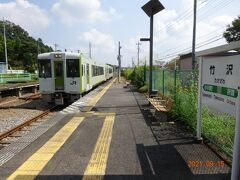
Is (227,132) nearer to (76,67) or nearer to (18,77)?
(76,67)

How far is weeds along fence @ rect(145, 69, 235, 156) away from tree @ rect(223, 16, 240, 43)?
129 feet

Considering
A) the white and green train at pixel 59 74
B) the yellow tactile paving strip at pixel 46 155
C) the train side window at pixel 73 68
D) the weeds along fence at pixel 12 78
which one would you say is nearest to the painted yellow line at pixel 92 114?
the yellow tactile paving strip at pixel 46 155

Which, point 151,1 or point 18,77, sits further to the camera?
point 18,77

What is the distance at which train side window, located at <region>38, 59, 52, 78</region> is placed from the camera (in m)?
16.4

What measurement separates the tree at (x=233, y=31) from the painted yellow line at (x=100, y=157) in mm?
44339

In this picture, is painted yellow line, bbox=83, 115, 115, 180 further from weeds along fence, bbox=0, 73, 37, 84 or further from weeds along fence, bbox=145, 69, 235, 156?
weeds along fence, bbox=0, 73, 37, 84

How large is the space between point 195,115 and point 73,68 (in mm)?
9472

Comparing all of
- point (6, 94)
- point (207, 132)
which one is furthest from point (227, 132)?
point (6, 94)

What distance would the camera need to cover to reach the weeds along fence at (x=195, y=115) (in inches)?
245

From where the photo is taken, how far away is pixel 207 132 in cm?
722

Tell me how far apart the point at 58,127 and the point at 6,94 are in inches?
642
